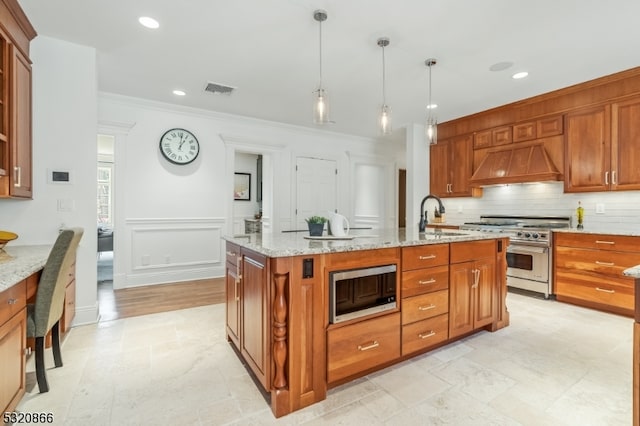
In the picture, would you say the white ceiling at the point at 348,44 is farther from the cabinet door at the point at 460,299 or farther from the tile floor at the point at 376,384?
the tile floor at the point at 376,384

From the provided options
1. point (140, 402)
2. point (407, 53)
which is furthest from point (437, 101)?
point (140, 402)

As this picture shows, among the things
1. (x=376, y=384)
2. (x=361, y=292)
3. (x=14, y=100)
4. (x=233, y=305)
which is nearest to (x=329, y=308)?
(x=361, y=292)

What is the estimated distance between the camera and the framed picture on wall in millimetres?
6785

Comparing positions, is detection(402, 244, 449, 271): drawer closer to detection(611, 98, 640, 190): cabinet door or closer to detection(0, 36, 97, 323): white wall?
detection(611, 98, 640, 190): cabinet door

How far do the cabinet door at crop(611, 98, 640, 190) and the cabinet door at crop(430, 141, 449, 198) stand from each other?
6.91ft

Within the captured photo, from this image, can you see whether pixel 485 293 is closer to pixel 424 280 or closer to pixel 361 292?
pixel 424 280

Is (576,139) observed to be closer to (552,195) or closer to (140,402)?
(552,195)

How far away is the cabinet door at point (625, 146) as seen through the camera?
3.30 m

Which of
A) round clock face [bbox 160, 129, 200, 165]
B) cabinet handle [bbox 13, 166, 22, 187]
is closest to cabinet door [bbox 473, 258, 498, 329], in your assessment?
cabinet handle [bbox 13, 166, 22, 187]

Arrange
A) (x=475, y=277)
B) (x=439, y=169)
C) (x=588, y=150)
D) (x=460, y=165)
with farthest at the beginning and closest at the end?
(x=439, y=169), (x=460, y=165), (x=588, y=150), (x=475, y=277)

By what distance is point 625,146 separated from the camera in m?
3.38

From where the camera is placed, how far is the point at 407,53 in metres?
2.95

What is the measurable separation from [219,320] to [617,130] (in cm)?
475

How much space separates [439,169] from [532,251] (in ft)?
6.64
